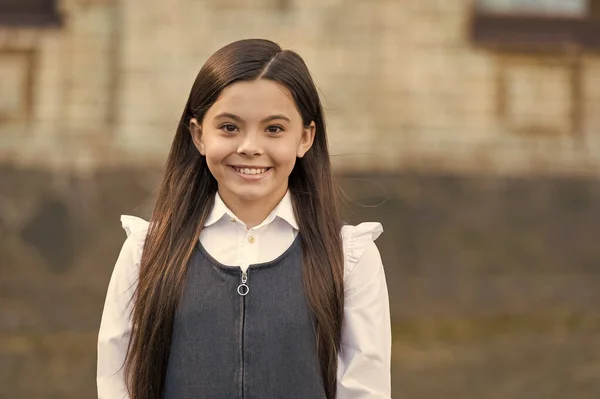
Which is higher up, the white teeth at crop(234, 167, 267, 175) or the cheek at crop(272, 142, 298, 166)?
the cheek at crop(272, 142, 298, 166)

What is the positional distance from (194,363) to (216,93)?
58 cm

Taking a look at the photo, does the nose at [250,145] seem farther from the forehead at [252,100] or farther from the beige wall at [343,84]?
the beige wall at [343,84]

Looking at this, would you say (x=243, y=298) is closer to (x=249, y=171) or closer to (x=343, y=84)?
(x=249, y=171)

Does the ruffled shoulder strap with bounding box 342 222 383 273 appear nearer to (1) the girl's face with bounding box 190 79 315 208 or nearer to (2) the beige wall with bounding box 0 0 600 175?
(1) the girl's face with bounding box 190 79 315 208

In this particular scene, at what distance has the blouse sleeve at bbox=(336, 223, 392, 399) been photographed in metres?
2.29

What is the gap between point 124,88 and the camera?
23.2 feet

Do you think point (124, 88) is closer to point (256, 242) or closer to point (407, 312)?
point (407, 312)

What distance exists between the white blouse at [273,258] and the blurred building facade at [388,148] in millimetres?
4454

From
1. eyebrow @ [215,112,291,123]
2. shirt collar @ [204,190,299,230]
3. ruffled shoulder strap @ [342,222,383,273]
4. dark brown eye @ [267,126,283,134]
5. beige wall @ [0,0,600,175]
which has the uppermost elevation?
beige wall @ [0,0,600,175]

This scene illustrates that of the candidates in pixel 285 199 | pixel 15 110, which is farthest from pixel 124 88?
pixel 285 199

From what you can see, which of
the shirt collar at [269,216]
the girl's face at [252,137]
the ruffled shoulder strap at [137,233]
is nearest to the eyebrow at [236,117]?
the girl's face at [252,137]

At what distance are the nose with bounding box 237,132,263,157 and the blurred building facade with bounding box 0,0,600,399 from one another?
15.1 feet

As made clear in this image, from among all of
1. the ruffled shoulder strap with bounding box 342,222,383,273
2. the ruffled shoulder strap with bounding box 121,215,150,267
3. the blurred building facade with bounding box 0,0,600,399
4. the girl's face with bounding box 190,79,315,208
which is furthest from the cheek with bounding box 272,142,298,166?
the blurred building facade with bounding box 0,0,600,399

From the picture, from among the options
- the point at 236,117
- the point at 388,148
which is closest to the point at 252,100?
the point at 236,117
